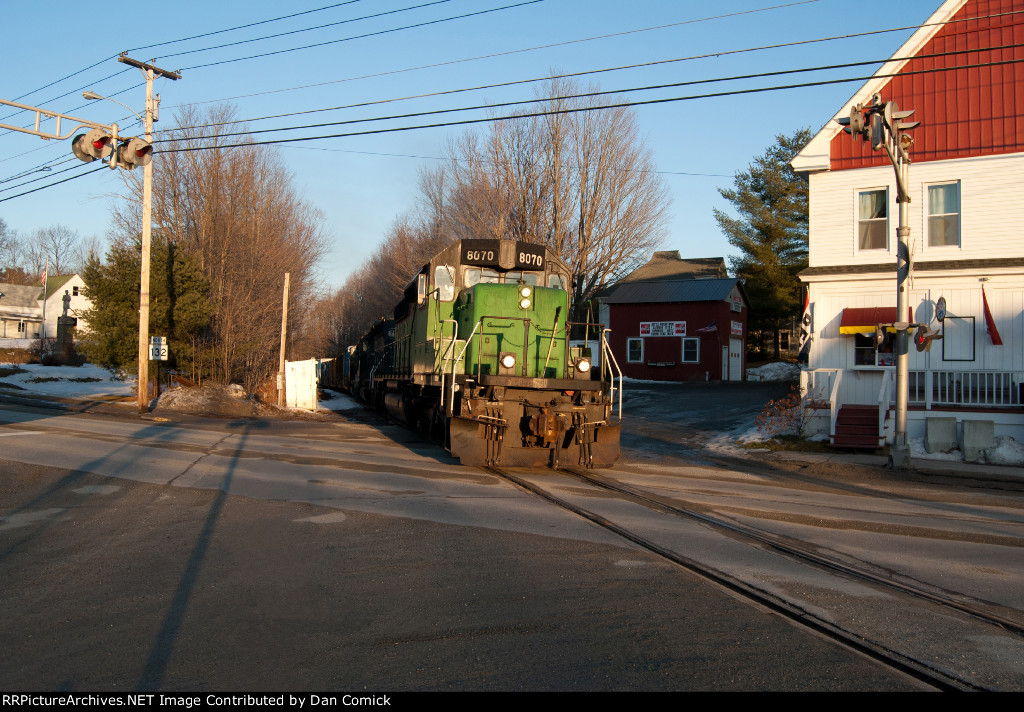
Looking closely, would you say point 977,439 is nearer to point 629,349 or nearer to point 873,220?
point 873,220

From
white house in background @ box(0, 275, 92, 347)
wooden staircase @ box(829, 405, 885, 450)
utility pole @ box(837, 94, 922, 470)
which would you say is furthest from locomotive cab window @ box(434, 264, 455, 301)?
white house in background @ box(0, 275, 92, 347)

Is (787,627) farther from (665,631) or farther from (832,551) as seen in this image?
(832,551)

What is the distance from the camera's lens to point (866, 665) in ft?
13.2

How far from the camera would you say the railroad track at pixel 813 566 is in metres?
4.04

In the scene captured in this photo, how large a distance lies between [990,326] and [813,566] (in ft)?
44.3

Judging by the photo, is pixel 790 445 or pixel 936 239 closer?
pixel 790 445

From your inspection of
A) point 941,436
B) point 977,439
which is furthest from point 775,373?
point 977,439

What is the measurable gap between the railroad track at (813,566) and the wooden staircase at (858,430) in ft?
27.4

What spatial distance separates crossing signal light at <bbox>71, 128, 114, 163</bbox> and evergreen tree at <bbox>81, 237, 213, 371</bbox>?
1125 centimetres

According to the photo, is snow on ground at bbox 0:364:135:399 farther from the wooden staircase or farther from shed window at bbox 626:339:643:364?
the wooden staircase

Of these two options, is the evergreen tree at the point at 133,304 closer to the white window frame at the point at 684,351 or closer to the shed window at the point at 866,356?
the shed window at the point at 866,356

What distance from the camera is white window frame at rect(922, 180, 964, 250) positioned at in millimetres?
17250

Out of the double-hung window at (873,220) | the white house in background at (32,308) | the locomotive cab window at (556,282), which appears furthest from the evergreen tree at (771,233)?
the white house in background at (32,308)

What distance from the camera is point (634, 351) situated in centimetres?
3938
